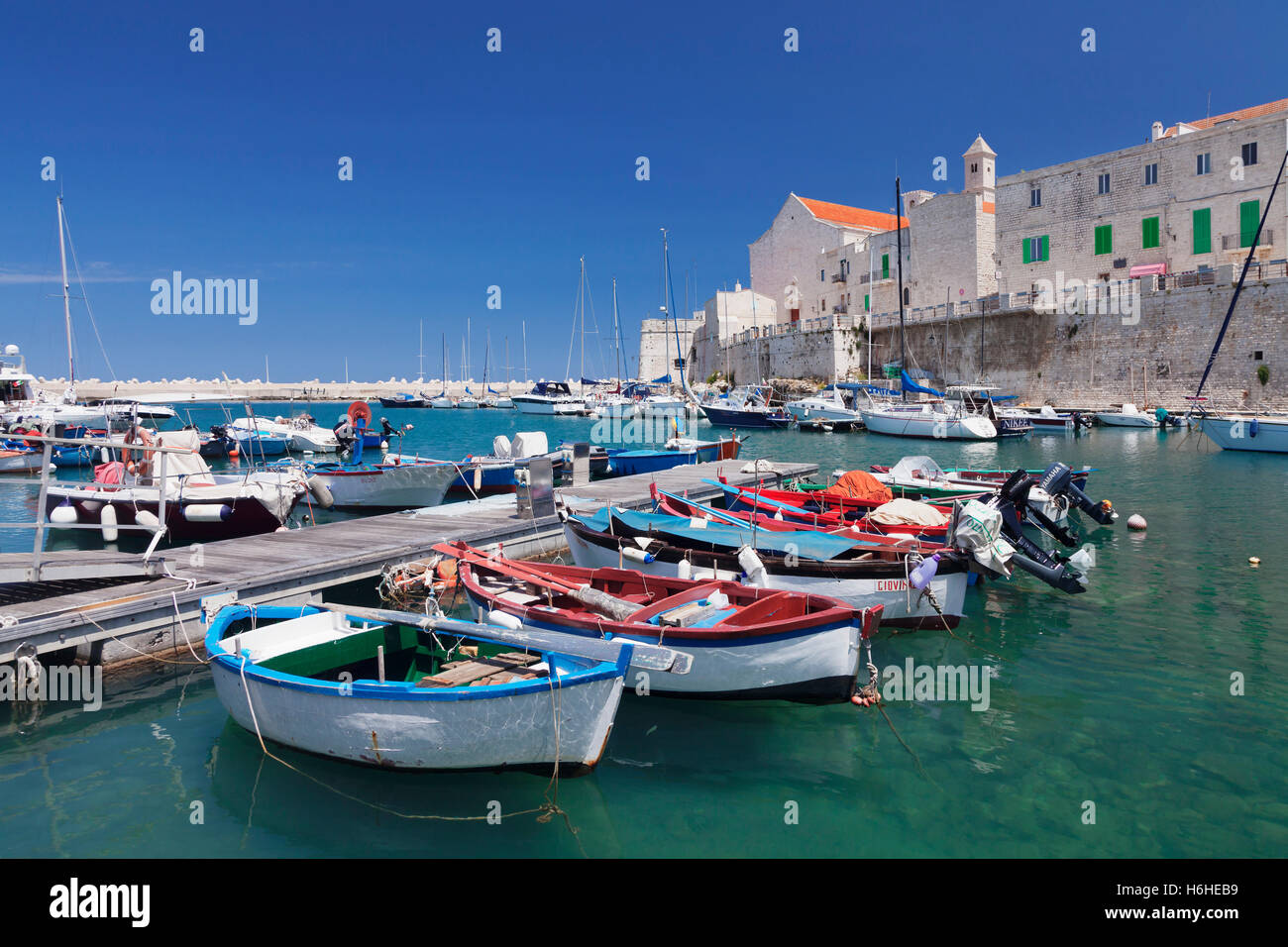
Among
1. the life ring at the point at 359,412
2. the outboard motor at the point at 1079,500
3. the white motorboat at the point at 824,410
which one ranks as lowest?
the outboard motor at the point at 1079,500

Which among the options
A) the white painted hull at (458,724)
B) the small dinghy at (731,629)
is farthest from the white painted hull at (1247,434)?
the white painted hull at (458,724)

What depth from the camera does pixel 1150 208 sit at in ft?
130

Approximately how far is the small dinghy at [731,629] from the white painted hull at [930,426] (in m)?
31.0

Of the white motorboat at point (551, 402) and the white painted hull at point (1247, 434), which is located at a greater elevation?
the white motorboat at point (551, 402)

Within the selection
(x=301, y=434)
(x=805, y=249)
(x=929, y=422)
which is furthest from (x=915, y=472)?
(x=805, y=249)

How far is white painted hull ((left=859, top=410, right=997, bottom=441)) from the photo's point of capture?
35344 mm

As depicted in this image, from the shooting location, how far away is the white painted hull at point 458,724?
539cm

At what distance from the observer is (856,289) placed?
57.7 meters

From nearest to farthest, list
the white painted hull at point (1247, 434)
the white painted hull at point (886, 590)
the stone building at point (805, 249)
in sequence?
1. the white painted hull at point (886, 590)
2. the white painted hull at point (1247, 434)
3. the stone building at point (805, 249)

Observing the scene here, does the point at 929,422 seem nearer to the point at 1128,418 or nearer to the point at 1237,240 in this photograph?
the point at 1128,418

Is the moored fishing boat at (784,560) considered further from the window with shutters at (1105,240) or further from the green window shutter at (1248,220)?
the window with shutters at (1105,240)
